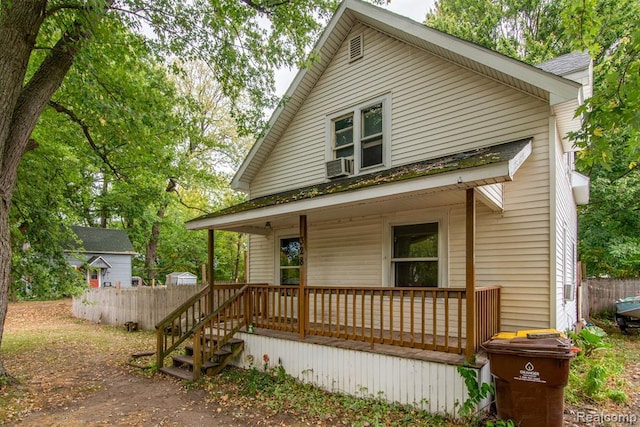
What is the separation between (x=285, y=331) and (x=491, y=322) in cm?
361

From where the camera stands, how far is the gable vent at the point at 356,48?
819cm

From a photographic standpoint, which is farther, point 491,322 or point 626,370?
point 626,370

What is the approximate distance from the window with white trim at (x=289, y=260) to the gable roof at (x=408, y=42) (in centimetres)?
218

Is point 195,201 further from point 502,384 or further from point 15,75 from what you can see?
point 502,384

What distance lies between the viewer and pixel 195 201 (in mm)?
25969

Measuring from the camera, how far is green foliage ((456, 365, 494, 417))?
431 cm

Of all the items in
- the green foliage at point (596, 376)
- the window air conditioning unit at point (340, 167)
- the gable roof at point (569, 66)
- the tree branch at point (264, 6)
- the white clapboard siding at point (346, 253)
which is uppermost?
the tree branch at point (264, 6)

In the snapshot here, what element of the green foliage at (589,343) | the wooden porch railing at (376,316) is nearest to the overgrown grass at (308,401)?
the wooden porch railing at (376,316)

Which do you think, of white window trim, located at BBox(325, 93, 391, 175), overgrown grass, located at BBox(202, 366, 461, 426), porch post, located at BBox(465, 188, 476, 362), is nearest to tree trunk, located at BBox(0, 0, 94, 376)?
overgrown grass, located at BBox(202, 366, 461, 426)

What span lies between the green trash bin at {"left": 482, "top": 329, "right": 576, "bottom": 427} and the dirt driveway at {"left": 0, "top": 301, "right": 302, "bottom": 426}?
2.71 metres

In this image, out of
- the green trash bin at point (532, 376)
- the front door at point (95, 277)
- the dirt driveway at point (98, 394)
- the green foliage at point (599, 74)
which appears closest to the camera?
the green trash bin at point (532, 376)

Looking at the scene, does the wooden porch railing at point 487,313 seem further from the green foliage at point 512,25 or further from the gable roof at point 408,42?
the green foliage at point 512,25

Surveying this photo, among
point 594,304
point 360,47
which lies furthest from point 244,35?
point 594,304

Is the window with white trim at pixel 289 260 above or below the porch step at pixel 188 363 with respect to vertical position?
above
